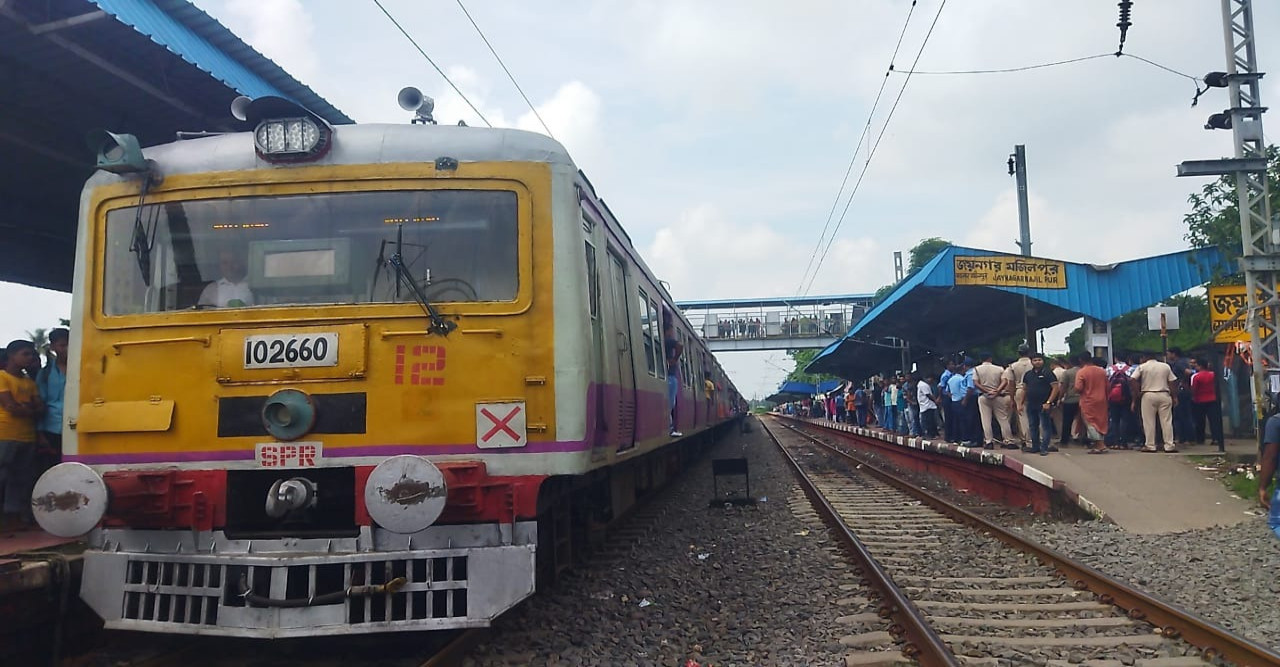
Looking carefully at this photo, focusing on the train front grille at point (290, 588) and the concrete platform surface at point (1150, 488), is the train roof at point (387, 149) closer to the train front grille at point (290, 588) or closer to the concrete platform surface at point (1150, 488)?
the train front grille at point (290, 588)

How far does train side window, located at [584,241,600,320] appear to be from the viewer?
209 inches

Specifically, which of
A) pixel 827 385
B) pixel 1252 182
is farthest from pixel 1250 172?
pixel 827 385

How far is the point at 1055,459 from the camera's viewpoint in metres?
11.6

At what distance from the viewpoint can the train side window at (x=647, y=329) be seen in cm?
818

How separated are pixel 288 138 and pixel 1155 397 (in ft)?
36.8

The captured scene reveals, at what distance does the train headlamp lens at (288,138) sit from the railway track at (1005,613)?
Answer: 3908 mm

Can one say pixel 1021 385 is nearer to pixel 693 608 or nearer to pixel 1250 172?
pixel 1250 172

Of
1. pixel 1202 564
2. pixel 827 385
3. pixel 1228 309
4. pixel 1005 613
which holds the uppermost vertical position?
pixel 827 385

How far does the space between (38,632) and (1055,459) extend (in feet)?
35.0

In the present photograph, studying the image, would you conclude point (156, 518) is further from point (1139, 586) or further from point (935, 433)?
point (935, 433)

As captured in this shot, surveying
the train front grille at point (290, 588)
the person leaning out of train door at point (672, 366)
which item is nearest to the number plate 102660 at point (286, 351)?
the train front grille at point (290, 588)

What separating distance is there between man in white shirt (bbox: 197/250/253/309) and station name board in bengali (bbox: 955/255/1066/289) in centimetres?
1362

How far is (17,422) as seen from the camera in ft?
20.5

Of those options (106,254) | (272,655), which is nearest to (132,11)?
(106,254)
